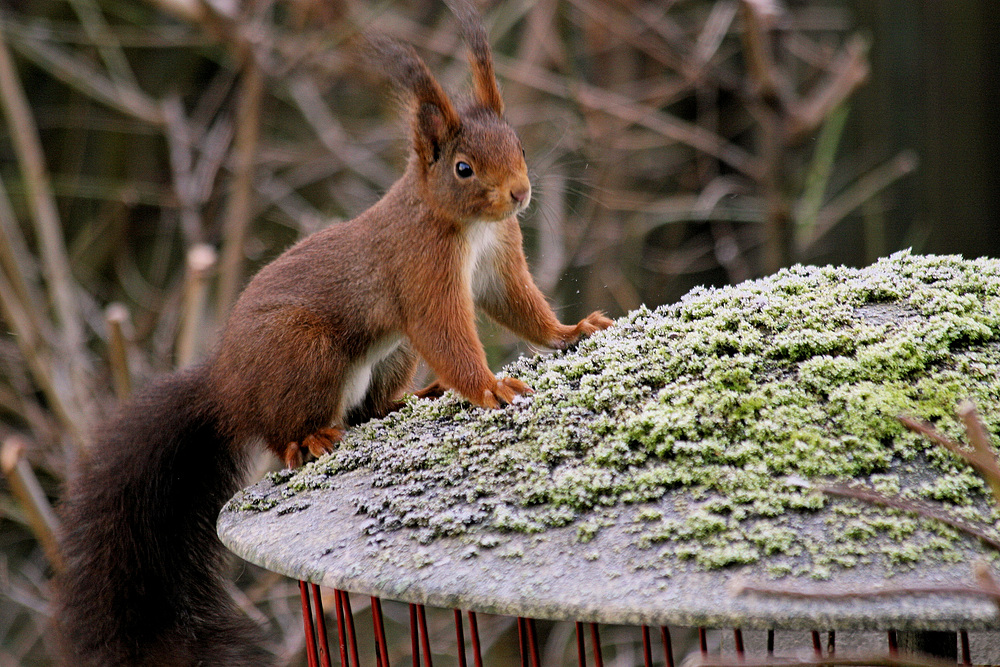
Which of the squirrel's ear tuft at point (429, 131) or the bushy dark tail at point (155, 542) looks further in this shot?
the squirrel's ear tuft at point (429, 131)

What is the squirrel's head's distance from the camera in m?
1.14

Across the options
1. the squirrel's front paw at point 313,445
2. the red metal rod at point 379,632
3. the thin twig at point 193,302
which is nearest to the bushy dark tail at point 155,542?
the squirrel's front paw at point 313,445

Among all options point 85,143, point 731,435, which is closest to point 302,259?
point 731,435

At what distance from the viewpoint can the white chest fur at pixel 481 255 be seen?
125 centimetres

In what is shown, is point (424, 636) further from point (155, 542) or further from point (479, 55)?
point (479, 55)

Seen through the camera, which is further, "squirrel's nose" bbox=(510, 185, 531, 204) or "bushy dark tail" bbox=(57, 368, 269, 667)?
"squirrel's nose" bbox=(510, 185, 531, 204)

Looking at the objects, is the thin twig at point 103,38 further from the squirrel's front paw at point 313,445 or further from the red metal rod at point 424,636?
the red metal rod at point 424,636

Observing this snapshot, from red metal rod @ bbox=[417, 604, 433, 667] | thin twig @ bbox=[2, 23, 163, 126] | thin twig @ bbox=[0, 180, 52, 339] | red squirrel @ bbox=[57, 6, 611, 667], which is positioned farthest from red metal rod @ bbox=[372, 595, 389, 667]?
thin twig @ bbox=[2, 23, 163, 126]

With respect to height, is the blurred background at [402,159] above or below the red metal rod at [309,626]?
above

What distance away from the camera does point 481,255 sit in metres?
1.32

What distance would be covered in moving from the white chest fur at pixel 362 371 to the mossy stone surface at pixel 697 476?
0.26m

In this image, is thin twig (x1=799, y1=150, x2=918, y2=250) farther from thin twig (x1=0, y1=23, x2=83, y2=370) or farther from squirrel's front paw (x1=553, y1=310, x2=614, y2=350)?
thin twig (x1=0, y1=23, x2=83, y2=370)

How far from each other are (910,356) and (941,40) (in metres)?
2.17

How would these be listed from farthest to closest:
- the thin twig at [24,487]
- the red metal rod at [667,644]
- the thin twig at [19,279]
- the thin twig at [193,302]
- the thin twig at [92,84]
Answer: the thin twig at [92,84] < the thin twig at [19,279] < the thin twig at [193,302] < the thin twig at [24,487] < the red metal rod at [667,644]
